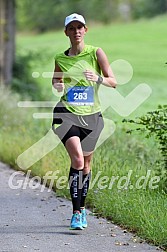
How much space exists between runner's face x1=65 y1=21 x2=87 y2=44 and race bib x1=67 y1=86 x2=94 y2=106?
0.49 metres

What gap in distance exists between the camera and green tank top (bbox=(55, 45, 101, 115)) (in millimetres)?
8547

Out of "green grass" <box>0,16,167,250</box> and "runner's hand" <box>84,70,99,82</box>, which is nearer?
"runner's hand" <box>84,70,99,82</box>

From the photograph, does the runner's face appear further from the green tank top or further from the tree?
the tree

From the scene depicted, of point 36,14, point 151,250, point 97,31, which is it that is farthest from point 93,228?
point 36,14

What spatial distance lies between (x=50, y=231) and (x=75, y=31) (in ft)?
6.94

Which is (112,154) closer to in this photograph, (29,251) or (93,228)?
(93,228)

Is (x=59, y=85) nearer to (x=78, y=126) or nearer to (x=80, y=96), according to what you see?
(x=80, y=96)

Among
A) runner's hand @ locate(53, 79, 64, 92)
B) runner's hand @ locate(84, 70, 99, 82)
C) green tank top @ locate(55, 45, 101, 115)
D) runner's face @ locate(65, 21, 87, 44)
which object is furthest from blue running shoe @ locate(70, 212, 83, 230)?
runner's face @ locate(65, 21, 87, 44)

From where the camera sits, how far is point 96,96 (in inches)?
342

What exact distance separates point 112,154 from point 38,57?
801 inches

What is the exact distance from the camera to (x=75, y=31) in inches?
338

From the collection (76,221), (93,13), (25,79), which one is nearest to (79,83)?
(76,221)

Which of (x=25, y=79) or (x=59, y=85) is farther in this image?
(x=25, y=79)

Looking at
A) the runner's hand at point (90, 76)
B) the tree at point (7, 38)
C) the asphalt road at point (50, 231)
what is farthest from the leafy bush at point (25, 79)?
the runner's hand at point (90, 76)
